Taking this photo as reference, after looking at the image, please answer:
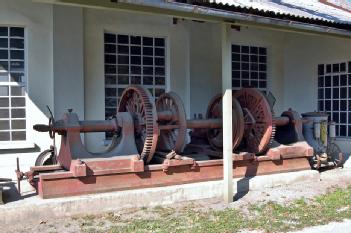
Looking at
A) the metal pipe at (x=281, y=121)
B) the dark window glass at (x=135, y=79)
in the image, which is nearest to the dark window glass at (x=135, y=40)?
the dark window glass at (x=135, y=79)

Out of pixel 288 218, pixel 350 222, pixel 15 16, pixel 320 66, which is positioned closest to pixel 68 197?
pixel 288 218

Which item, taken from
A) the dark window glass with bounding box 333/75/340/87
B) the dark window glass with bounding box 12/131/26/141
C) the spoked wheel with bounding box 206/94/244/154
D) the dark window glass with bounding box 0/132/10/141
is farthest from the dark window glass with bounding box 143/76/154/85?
the dark window glass with bounding box 333/75/340/87

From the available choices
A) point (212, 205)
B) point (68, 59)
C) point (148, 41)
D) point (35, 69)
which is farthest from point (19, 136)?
point (212, 205)

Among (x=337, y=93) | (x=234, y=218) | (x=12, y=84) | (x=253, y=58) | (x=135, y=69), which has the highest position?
(x=253, y=58)

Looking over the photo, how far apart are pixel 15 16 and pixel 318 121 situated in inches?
258

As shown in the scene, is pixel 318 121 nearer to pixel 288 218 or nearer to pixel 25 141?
pixel 288 218

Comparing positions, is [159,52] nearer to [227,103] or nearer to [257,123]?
[257,123]

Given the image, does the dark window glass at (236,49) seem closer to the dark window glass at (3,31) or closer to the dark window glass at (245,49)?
the dark window glass at (245,49)

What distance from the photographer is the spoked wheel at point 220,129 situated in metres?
8.00

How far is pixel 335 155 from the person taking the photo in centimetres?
1027

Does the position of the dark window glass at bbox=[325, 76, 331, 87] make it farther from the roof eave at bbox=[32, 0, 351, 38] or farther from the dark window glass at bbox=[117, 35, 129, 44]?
the dark window glass at bbox=[117, 35, 129, 44]

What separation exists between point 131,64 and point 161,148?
345 cm

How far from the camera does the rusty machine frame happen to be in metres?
6.73

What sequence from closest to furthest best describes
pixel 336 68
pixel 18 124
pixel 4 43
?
1. pixel 4 43
2. pixel 18 124
3. pixel 336 68
